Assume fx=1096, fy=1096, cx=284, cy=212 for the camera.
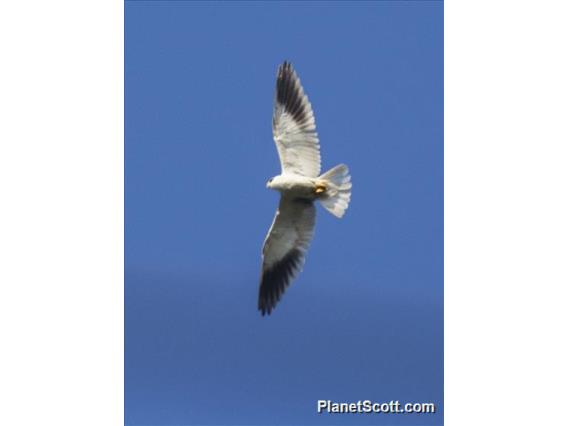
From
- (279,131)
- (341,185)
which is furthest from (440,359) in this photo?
(279,131)

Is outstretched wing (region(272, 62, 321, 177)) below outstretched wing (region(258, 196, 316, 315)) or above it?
above

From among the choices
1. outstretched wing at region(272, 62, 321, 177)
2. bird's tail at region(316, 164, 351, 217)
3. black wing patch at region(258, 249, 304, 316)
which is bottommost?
black wing patch at region(258, 249, 304, 316)

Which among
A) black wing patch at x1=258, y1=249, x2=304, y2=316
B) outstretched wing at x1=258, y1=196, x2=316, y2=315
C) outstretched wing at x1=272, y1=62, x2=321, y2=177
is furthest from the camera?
black wing patch at x1=258, y1=249, x2=304, y2=316

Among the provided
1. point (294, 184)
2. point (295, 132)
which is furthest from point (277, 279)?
point (295, 132)

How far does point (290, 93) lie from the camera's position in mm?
6746

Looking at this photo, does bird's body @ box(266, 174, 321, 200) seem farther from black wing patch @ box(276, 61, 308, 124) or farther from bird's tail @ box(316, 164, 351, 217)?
black wing patch @ box(276, 61, 308, 124)

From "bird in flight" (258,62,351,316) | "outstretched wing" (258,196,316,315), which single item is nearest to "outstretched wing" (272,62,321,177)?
"bird in flight" (258,62,351,316)

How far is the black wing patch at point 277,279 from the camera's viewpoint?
690 cm

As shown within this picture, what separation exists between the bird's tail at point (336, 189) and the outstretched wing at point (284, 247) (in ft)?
0.41

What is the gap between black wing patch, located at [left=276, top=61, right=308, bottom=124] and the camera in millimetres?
6699

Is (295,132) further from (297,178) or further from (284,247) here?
(284,247)

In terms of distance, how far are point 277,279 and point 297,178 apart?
27.9 inches

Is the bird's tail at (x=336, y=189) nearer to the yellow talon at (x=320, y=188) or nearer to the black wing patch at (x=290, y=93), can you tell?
the yellow talon at (x=320, y=188)
